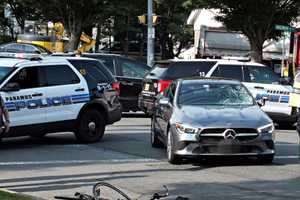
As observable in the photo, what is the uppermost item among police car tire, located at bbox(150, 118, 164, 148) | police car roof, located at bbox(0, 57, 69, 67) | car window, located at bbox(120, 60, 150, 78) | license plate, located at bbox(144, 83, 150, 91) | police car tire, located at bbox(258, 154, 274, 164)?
police car roof, located at bbox(0, 57, 69, 67)

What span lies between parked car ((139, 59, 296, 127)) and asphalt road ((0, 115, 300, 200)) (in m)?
4.03

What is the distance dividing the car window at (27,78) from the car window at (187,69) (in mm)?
5683

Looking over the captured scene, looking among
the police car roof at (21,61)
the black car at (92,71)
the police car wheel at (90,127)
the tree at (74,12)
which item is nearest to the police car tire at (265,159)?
the police car wheel at (90,127)

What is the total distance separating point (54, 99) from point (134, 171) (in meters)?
3.66

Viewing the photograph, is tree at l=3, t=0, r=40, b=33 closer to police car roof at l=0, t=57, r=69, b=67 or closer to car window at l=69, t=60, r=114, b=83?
car window at l=69, t=60, r=114, b=83

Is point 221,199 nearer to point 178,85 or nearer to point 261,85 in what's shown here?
point 178,85

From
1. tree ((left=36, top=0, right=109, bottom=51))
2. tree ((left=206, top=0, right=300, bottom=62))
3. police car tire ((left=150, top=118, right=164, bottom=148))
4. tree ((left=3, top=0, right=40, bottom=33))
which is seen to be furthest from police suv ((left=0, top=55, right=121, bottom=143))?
tree ((left=3, top=0, right=40, bottom=33))

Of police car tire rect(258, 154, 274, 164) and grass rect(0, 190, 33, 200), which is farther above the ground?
grass rect(0, 190, 33, 200)

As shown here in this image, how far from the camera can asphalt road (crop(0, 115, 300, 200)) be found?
941cm

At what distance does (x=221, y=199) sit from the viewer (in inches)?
347

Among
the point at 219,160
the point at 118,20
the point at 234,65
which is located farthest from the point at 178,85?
the point at 118,20

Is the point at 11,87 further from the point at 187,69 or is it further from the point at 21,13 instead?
the point at 21,13

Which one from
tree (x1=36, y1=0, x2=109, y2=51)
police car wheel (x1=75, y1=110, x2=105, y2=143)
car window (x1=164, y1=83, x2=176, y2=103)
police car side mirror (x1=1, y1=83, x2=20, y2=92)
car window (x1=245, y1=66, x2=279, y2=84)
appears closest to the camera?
car window (x1=164, y1=83, x2=176, y2=103)

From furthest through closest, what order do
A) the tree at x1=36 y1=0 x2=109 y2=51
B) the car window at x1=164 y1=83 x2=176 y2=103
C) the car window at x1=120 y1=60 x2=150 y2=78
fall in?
the tree at x1=36 y1=0 x2=109 y2=51 → the car window at x1=120 y1=60 x2=150 y2=78 → the car window at x1=164 y1=83 x2=176 y2=103
